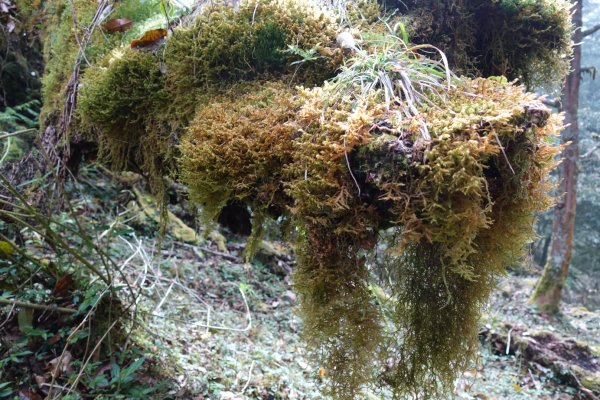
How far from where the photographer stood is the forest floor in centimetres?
225

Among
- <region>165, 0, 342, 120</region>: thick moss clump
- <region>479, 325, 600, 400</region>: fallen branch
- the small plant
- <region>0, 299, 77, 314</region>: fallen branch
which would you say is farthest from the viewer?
<region>479, 325, 600, 400</region>: fallen branch

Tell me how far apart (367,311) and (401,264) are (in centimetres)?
19

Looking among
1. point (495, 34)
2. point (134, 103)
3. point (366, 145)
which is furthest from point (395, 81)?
point (134, 103)

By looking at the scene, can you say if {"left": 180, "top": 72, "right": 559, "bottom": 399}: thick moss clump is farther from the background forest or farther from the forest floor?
the forest floor

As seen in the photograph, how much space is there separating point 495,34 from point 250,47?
3.75ft

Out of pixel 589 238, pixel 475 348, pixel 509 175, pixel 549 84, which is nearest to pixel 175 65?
pixel 509 175

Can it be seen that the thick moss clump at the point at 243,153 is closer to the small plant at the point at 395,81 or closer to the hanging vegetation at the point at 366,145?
the hanging vegetation at the point at 366,145

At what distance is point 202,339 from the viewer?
3.40 meters

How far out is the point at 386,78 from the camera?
4.34 feet

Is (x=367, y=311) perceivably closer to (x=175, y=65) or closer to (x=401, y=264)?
(x=401, y=264)

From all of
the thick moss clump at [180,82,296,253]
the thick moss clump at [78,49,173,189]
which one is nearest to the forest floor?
the thick moss clump at [180,82,296,253]

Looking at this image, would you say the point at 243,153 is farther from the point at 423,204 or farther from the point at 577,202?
the point at 577,202

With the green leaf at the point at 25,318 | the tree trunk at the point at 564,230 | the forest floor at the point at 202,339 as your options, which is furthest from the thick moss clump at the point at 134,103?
the tree trunk at the point at 564,230

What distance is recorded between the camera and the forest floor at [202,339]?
7.39 feet
